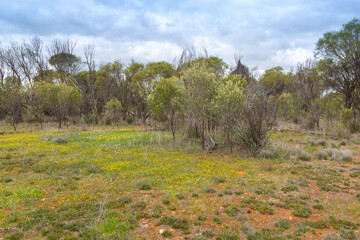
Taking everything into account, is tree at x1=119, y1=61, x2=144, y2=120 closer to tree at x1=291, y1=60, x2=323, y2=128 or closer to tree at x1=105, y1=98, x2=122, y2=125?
tree at x1=105, y1=98, x2=122, y2=125

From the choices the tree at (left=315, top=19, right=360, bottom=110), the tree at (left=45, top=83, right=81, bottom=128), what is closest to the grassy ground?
the tree at (left=315, top=19, right=360, bottom=110)

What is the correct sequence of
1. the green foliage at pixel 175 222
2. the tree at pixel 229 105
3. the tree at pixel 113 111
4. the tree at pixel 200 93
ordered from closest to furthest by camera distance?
the green foliage at pixel 175 222 < the tree at pixel 229 105 < the tree at pixel 200 93 < the tree at pixel 113 111

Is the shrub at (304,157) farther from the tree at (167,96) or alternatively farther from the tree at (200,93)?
the tree at (167,96)

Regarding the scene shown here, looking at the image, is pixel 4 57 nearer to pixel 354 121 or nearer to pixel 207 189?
pixel 207 189

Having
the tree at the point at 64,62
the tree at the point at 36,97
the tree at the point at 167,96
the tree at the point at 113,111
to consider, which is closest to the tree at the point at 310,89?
the tree at the point at 167,96

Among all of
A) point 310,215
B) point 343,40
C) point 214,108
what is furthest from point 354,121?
point 310,215

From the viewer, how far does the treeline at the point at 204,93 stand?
39.7 ft

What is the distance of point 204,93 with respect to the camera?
12.6m

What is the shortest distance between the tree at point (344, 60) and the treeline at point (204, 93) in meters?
0.07

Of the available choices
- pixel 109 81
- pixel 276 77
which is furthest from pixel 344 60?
pixel 109 81

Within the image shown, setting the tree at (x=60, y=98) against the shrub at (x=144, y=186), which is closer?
the shrub at (x=144, y=186)

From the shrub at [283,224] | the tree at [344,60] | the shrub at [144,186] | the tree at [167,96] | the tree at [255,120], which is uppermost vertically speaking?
the tree at [344,60]

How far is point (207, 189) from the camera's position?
21.7 feet

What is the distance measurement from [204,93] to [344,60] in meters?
16.5
